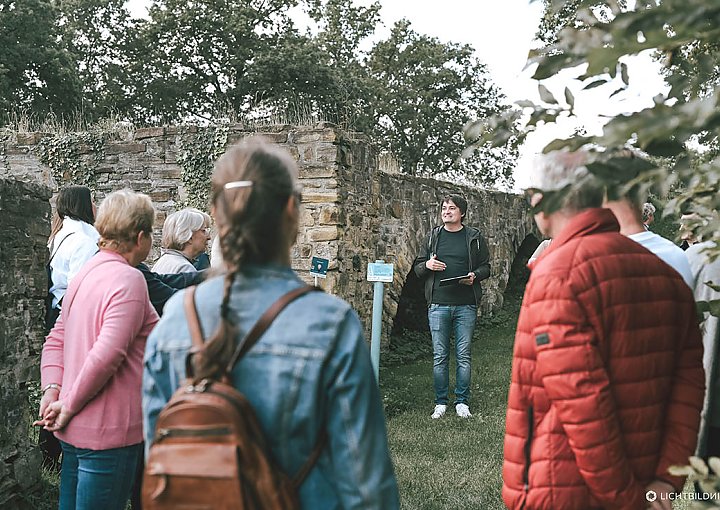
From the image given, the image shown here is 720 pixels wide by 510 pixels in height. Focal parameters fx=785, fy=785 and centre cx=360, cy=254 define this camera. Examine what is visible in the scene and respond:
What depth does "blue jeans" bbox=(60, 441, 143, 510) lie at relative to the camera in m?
2.86

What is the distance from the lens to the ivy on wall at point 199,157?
863cm

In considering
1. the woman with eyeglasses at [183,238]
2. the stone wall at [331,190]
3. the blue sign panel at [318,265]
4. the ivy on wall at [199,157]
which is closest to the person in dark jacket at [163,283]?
the woman with eyeglasses at [183,238]

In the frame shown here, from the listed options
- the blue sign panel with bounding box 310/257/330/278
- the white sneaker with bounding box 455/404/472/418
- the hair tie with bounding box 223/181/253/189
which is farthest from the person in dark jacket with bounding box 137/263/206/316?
the white sneaker with bounding box 455/404/472/418

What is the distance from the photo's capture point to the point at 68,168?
9000 mm

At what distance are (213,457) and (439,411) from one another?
555 centimetres

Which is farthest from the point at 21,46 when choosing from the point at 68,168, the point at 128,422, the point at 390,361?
the point at 128,422

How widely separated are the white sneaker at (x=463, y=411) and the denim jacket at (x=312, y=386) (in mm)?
5331

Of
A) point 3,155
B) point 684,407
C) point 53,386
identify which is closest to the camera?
point 684,407

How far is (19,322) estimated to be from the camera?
4.30 meters

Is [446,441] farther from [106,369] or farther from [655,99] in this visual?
[655,99]

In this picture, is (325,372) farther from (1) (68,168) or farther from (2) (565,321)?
(1) (68,168)

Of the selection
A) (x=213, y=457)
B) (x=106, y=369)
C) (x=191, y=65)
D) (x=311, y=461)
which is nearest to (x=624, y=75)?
(x=311, y=461)

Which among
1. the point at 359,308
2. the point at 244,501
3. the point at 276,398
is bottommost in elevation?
the point at 359,308

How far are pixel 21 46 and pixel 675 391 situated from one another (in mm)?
25806
